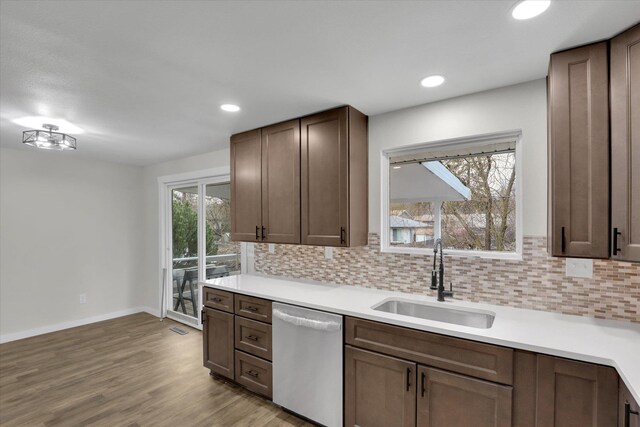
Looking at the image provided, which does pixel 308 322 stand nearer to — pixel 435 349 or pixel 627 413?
pixel 435 349

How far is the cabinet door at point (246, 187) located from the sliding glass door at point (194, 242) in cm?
72

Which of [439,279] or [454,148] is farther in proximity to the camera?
[454,148]

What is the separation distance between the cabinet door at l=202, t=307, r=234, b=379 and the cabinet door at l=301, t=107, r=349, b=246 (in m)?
1.04

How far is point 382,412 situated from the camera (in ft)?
6.32

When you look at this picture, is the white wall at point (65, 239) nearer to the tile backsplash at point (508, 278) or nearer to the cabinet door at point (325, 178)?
the tile backsplash at point (508, 278)

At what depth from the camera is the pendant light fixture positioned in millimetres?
2818

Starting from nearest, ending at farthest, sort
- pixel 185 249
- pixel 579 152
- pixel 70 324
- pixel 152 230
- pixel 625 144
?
pixel 625 144 < pixel 579 152 < pixel 70 324 < pixel 185 249 < pixel 152 230

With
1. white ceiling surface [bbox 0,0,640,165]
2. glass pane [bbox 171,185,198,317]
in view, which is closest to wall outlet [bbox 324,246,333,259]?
white ceiling surface [bbox 0,0,640,165]


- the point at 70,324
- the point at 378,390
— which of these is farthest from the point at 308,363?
the point at 70,324

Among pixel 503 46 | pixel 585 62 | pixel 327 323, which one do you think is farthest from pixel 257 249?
pixel 585 62

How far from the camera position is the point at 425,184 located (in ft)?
8.29

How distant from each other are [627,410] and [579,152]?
1.17 metres

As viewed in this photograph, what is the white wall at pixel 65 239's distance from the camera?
12.6 feet

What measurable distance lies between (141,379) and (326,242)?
219 cm
